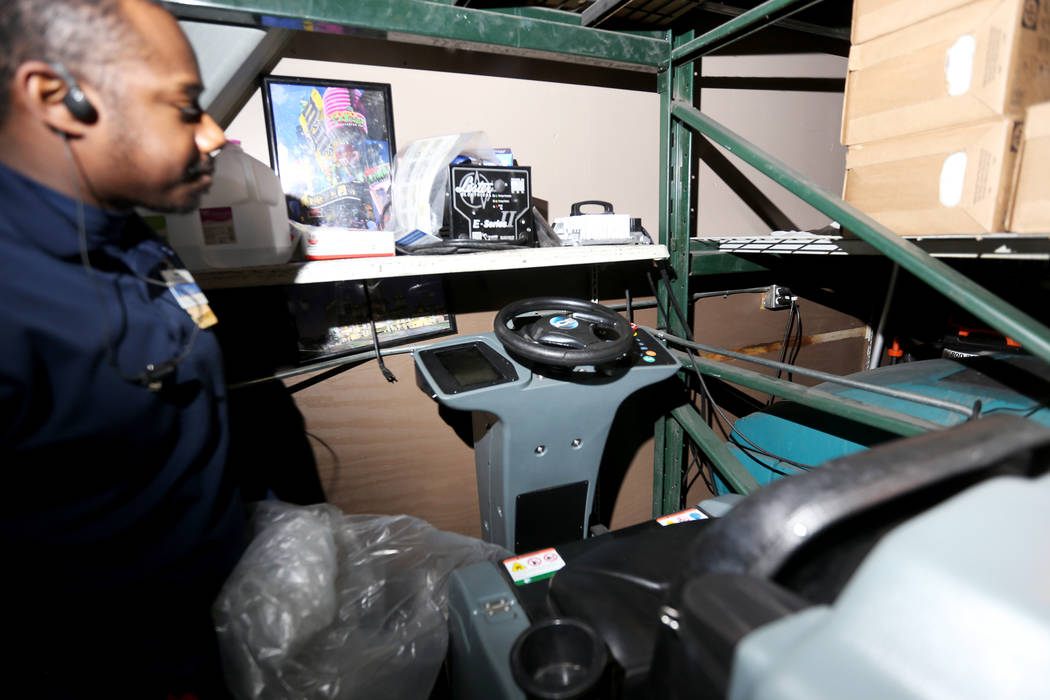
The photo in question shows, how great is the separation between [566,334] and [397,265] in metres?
0.44

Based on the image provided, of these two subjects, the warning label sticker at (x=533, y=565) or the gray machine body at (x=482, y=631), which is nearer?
the gray machine body at (x=482, y=631)

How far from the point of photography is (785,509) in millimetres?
430

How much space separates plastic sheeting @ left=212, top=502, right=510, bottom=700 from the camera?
811 millimetres

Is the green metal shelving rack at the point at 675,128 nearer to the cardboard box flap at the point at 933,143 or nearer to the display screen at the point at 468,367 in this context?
the cardboard box flap at the point at 933,143

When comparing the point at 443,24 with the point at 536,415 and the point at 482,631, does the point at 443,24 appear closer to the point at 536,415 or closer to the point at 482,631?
the point at 536,415

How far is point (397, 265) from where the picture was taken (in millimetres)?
1190

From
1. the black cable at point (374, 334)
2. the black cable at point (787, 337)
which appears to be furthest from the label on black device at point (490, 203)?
the black cable at point (787, 337)

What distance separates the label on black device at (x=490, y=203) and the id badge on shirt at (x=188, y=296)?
666mm

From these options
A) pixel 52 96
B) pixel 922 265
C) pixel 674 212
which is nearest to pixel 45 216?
pixel 52 96

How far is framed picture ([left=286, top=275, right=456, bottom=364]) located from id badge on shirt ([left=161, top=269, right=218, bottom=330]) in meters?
0.57

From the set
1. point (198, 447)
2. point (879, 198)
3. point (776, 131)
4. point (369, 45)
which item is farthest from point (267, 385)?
point (776, 131)

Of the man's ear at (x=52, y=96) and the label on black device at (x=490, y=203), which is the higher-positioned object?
the man's ear at (x=52, y=96)

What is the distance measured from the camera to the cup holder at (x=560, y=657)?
1.88 ft

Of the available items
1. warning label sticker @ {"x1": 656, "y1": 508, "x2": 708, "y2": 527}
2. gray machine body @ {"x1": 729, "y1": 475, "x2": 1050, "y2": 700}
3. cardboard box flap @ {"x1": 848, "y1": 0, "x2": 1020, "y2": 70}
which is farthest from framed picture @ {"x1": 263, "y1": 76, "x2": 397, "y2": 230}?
gray machine body @ {"x1": 729, "y1": 475, "x2": 1050, "y2": 700}
